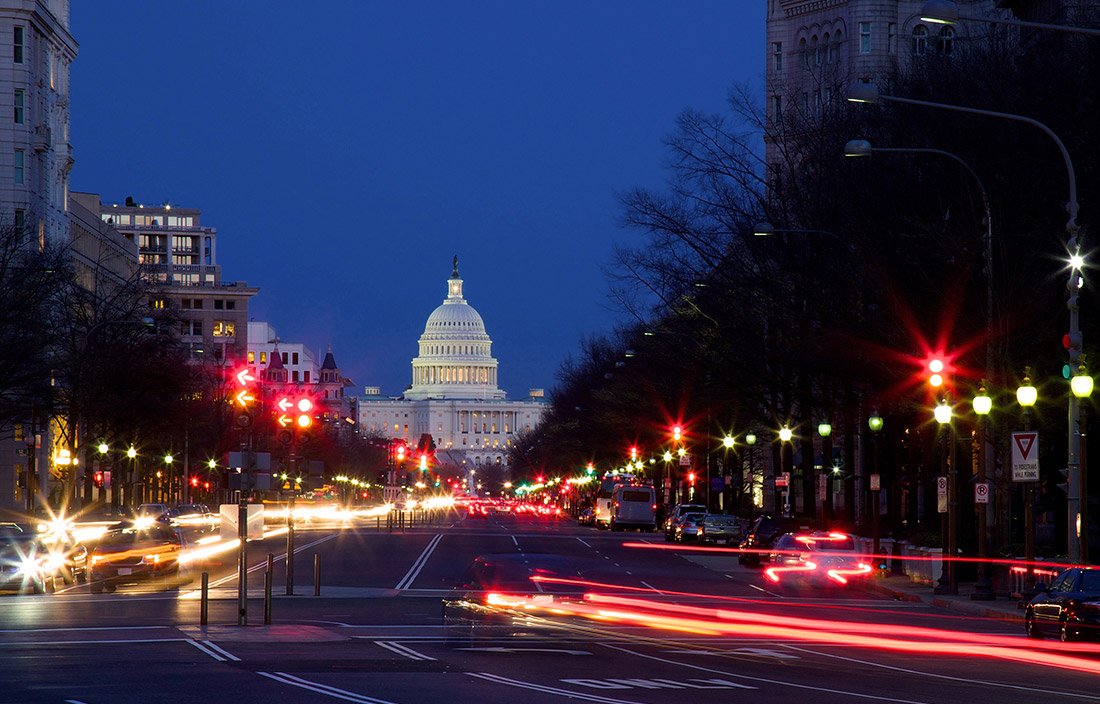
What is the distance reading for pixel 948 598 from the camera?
35156 mm

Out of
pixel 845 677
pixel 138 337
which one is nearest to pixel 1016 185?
pixel 845 677

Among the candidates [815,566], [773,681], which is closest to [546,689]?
[773,681]

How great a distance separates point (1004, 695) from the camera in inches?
646

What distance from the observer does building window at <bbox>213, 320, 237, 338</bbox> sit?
628 ft

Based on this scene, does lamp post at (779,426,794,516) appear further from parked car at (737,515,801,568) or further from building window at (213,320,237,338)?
building window at (213,320,237,338)

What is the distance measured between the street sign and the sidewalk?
92.1 inches

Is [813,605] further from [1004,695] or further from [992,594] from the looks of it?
[1004,695]

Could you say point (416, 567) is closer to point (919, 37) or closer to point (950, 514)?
point (950, 514)

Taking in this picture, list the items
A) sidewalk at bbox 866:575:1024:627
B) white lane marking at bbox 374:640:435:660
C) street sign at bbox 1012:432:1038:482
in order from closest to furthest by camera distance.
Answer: white lane marking at bbox 374:640:435:660, street sign at bbox 1012:432:1038:482, sidewalk at bbox 866:575:1024:627

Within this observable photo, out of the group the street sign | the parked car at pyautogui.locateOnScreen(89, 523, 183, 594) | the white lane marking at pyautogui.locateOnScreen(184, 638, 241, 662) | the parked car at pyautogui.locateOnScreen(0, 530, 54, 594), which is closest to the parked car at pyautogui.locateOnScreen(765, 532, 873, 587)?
the street sign

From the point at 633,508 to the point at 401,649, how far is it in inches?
2904

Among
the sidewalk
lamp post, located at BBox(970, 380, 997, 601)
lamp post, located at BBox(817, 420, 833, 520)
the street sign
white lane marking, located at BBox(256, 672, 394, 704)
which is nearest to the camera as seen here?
white lane marking, located at BBox(256, 672, 394, 704)

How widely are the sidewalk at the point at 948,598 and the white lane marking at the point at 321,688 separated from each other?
48.6 ft

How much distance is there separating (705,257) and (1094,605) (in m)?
34.4
